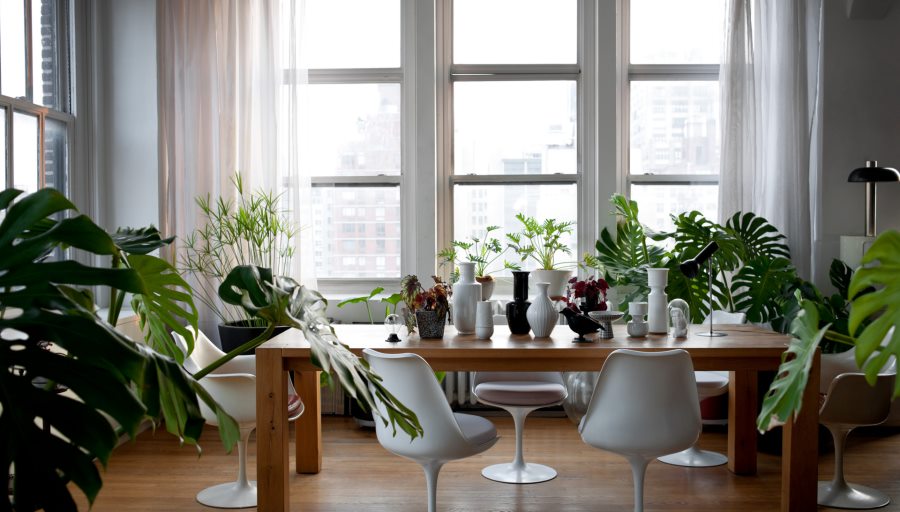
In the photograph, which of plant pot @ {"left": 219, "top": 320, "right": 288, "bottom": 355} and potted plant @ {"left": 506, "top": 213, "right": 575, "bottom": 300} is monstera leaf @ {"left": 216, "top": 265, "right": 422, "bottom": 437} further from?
potted plant @ {"left": 506, "top": 213, "right": 575, "bottom": 300}

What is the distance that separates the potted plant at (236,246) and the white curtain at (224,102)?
0.08 meters

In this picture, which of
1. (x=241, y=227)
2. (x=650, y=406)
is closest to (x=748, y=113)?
(x=650, y=406)

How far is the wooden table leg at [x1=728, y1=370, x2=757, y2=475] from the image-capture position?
421 centimetres

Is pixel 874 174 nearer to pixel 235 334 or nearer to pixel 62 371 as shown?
pixel 235 334

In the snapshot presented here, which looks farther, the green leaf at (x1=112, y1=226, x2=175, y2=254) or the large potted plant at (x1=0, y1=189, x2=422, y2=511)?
the green leaf at (x1=112, y1=226, x2=175, y2=254)

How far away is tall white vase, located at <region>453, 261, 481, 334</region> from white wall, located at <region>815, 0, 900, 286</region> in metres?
2.51

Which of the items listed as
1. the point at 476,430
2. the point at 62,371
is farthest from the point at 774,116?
the point at 62,371

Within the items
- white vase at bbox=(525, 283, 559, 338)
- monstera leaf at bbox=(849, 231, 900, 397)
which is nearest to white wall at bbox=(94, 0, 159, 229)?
white vase at bbox=(525, 283, 559, 338)

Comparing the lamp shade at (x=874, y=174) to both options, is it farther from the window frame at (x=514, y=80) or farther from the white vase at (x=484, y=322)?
the white vase at (x=484, y=322)

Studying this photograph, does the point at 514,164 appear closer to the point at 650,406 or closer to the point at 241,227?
the point at 241,227

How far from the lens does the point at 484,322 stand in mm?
3717

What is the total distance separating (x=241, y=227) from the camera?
4.99m

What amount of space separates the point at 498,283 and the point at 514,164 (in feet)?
2.64

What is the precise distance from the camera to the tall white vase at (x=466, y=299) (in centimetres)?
382
